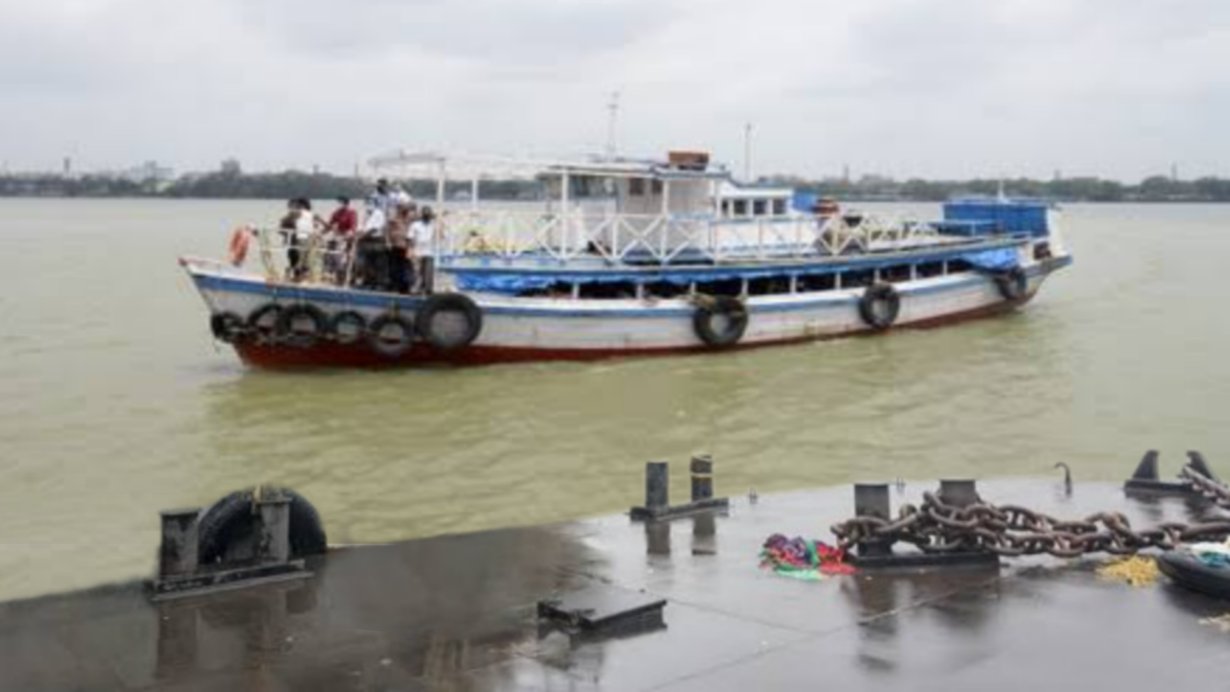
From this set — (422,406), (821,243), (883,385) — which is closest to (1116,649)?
(422,406)

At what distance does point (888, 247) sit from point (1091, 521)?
24655 mm

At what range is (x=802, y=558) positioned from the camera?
250 inches

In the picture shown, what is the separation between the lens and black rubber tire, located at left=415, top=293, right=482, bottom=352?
21.3 metres

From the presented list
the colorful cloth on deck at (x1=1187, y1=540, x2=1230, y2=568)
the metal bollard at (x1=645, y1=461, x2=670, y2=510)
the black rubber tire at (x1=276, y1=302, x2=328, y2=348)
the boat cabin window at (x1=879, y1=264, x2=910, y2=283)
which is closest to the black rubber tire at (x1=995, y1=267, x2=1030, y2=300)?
the boat cabin window at (x1=879, y1=264, x2=910, y2=283)

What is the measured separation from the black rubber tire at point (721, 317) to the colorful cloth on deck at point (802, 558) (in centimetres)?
1731

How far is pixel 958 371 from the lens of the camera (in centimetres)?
2250

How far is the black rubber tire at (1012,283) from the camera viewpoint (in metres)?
31.0

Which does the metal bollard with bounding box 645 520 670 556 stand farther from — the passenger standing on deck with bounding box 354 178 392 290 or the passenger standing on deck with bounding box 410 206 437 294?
the passenger standing on deck with bounding box 354 178 392 290

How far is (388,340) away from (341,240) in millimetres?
2210

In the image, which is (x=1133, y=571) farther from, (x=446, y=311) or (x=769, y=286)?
(x=769, y=286)

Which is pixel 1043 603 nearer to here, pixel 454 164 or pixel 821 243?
pixel 454 164

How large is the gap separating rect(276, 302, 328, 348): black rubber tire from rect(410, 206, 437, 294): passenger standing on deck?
1.77 meters

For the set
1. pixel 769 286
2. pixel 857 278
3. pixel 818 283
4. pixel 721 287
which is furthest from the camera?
pixel 857 278

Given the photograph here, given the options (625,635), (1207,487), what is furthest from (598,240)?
(625,635)
